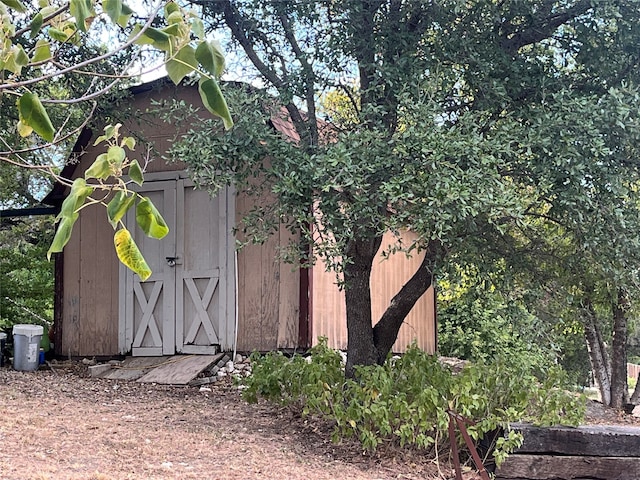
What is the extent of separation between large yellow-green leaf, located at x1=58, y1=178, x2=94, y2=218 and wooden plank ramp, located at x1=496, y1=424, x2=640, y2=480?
414 centimetres

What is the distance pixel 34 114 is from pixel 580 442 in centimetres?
440

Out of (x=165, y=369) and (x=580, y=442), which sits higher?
(x=165, y=369)

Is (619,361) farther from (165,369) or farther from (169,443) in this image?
(169,443)

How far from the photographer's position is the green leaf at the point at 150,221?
1.14 meters

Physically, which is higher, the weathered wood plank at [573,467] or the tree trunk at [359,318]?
the tree trunk at [359,318]

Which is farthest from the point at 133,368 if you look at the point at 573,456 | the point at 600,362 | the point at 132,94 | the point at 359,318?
the point at 600,362

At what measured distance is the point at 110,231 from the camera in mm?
8883

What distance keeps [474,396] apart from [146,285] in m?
4.98

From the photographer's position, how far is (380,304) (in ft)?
30.0

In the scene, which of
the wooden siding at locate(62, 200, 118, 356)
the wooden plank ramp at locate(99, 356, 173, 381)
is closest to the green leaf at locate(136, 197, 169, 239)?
the wooden plank ramp at locate(99, 356, 173, 381)

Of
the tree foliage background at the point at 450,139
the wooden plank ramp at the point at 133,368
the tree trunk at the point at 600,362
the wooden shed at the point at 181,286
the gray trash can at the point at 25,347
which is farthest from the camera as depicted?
the tree trunk at the point at 600,362

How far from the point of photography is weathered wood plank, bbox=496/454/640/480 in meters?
4.68

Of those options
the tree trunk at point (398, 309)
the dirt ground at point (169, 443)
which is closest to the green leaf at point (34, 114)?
the dirt ground at point (169, 443)

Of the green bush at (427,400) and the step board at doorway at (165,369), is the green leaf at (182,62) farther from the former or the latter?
the step board at doorway at (165,369)
